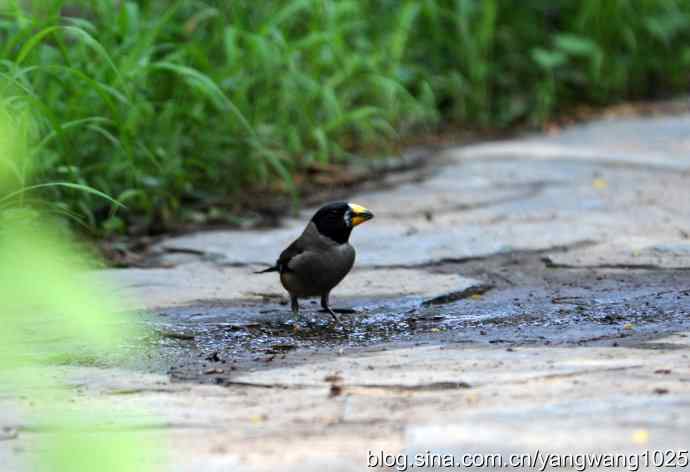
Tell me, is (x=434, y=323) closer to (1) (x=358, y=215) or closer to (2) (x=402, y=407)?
(1) (x=358, y=215)

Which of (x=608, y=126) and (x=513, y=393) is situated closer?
(x=513, y=393)

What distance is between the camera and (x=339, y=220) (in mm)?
3346

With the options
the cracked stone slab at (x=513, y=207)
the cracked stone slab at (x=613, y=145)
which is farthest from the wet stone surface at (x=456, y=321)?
the cracked stone slab at (x=613, y=145)

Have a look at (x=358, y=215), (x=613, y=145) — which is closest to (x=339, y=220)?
(x=358, y=215)

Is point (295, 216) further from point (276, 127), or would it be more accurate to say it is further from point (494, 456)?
point (494, 456)

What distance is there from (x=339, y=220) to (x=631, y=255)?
1011 millimetres

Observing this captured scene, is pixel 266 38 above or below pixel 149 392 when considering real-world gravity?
above

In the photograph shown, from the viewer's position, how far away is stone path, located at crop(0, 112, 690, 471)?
193 cm

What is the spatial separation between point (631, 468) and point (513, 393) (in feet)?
1.60

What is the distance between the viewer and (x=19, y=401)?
226cm

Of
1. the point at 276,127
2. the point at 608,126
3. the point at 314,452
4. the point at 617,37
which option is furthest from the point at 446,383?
the point at 617,37

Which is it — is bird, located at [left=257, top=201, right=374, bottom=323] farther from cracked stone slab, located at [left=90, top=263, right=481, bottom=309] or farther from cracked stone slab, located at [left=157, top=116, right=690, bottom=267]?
cracked stone slab, located at [left=157, top=116, right=690, bottom=267]

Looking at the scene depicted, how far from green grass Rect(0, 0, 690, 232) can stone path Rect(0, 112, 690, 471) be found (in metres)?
0.44

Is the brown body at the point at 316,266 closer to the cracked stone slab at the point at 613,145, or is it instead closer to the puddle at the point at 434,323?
the puddle at the point at 434,323
